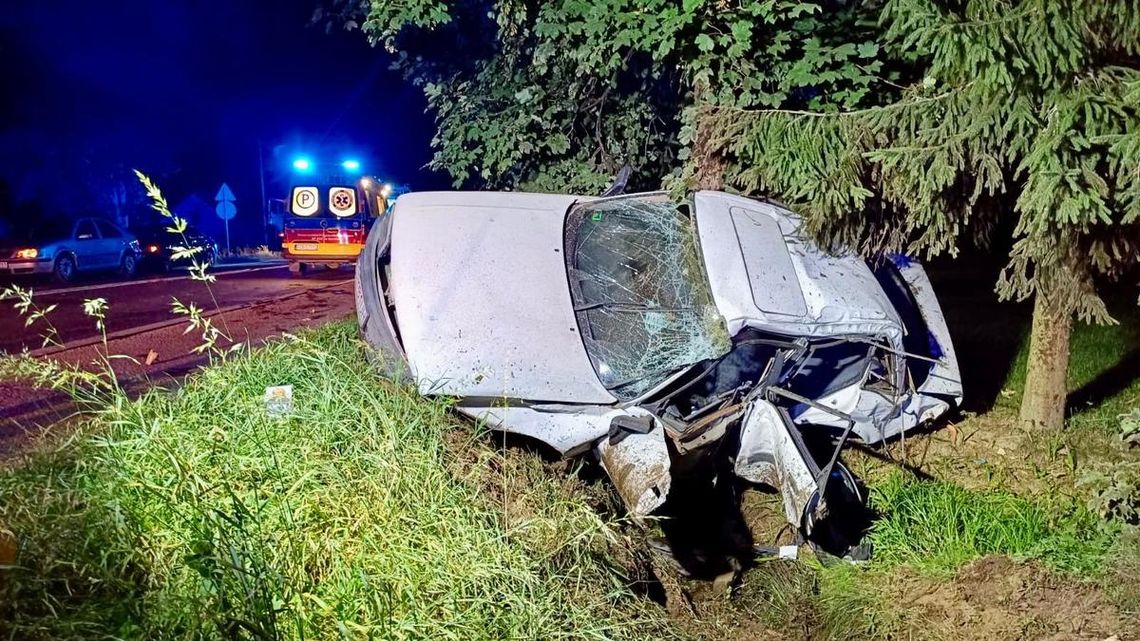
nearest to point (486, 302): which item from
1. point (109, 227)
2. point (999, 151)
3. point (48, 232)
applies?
point (999, 151)

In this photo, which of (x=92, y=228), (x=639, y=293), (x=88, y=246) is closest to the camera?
(x=639, y=293)

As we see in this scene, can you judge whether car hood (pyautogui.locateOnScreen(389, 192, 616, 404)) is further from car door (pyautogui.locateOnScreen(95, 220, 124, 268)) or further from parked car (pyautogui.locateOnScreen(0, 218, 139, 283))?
car door (pyautogui.locateOnScreen(95, 220, 124, 268))

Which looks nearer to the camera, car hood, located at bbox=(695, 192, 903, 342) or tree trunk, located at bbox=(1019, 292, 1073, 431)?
car hood, located at bbox=(695, 192, 903, 342)

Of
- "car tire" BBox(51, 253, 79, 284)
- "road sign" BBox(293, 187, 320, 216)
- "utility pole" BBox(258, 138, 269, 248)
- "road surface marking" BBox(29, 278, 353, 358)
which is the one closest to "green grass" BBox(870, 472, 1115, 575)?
"road surface marking" BBox(29, 278, 353, 358)

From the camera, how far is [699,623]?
4098 mm

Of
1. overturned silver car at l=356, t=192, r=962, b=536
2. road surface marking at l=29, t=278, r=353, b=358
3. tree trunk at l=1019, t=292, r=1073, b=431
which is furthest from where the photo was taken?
road surface marking at l=29, t=278, r=353, b=358

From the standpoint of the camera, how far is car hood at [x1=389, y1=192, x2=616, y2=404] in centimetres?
445

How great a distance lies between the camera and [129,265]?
55.0 ft

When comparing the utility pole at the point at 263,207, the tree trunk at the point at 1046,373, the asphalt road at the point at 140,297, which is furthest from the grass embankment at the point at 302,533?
the utility pole at the point at 263,207

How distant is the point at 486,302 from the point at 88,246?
13641 millimetres

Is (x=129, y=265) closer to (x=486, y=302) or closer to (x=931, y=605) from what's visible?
(x=486, y=302)

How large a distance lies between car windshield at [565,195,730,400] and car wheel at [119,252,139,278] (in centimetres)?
1387

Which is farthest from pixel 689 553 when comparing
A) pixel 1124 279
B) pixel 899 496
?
pixel 1124 279

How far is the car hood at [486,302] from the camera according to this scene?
14.6 ft
